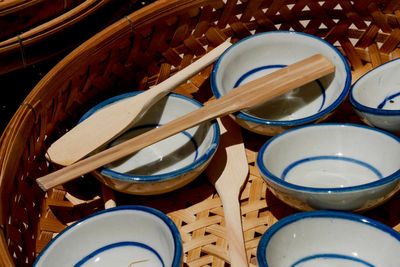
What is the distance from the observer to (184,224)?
0.78 metres

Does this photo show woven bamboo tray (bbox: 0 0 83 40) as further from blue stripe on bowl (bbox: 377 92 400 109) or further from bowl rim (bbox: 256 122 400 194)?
blue stripe on bowl (bbox: 377 92 400 109)

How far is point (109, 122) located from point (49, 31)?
0.17 m

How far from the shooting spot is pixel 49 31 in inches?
31.0

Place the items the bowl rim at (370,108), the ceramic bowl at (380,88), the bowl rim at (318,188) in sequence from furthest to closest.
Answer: the ceramic bowl at (380,88), the bowl rim at (370,108), the bowl rim at (318,188)

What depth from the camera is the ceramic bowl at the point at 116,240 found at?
0.67 m

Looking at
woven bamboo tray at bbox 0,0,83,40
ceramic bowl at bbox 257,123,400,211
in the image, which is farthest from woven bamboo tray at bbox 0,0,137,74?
ceramic bowl at bbox 257,123,400,211

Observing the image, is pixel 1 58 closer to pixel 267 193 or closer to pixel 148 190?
pixel 148 190

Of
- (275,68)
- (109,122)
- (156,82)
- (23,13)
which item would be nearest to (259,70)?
(275,68)

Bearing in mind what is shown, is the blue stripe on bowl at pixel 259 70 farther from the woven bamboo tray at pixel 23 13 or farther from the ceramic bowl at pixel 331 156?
the woven bamboo tray at pixel 23 13

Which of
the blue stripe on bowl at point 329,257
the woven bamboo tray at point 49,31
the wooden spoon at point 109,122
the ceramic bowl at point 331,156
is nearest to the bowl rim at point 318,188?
the ceramic bowl at point 331,156

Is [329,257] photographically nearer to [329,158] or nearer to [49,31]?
[329,158]

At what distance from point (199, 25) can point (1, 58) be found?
356 mm

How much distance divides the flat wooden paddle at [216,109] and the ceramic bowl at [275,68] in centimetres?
3

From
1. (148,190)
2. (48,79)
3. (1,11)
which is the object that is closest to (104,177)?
(148,190)
